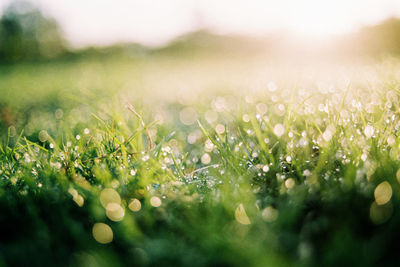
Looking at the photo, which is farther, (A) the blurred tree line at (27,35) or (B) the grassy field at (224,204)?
(A) the blurred tree line at (27,35)

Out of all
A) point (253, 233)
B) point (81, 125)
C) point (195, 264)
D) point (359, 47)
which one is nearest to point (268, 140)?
point (253, 233)

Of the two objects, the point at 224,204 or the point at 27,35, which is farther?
the point at 27,35

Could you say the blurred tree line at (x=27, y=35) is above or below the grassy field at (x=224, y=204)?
above

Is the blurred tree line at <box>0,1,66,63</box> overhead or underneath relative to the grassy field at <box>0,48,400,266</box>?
overhead

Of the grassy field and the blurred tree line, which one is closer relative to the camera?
the grassy field

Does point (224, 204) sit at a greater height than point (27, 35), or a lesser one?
lesser

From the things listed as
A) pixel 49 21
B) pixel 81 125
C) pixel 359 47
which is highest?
pixel 49 21

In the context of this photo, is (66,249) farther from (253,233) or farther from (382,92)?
(382,92)

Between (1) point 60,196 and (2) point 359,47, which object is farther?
(2) point 359,47
